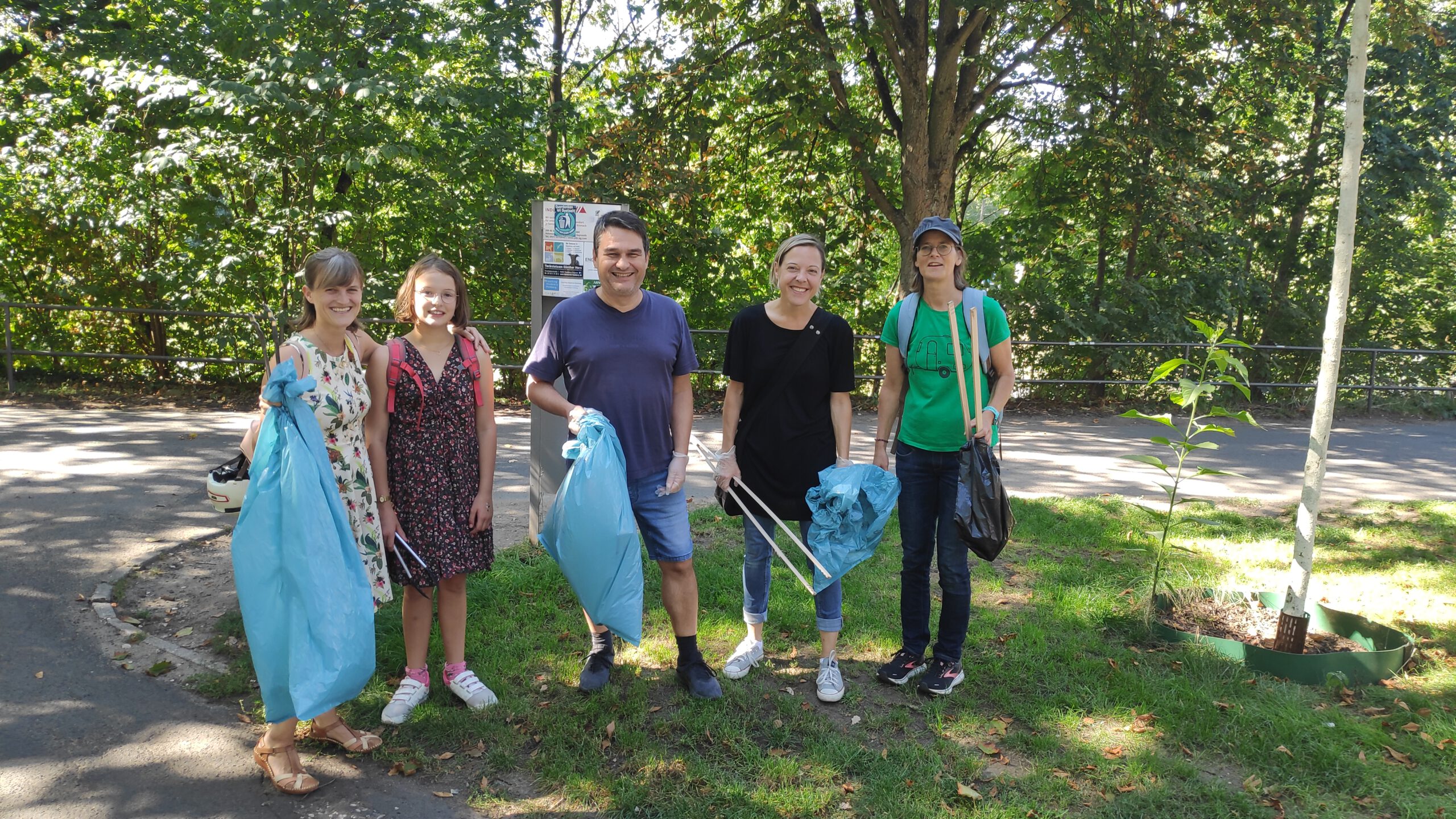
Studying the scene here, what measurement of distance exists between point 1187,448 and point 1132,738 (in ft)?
4.96

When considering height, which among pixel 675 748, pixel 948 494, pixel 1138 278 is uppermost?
pixel 1138 278

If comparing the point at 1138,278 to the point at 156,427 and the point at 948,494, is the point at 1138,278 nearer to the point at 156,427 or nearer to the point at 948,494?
the point at 948,494

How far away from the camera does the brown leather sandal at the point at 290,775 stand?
279cm

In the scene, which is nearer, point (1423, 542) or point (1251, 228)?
point (1423, 542)

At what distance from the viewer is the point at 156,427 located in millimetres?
8578

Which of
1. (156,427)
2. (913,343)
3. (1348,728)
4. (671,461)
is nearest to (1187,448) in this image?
(1348,728)

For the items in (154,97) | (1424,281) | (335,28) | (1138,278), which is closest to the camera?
(154,97)

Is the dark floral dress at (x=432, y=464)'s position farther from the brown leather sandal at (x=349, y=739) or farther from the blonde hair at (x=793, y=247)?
the blonde hair at (x=793, y=247)

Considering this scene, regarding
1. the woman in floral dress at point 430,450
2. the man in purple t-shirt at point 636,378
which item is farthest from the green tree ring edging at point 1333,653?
the woman in floral dress at point 430,450

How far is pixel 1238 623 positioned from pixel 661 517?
2946mm

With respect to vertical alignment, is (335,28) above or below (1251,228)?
above

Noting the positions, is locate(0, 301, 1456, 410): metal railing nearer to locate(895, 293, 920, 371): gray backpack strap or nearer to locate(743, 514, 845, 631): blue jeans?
locate(743, 514, 845, 631): blue jeans

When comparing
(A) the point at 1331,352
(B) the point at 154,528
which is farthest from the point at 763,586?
(B) the point at 154,528

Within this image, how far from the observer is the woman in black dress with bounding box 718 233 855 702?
341 centimetres
